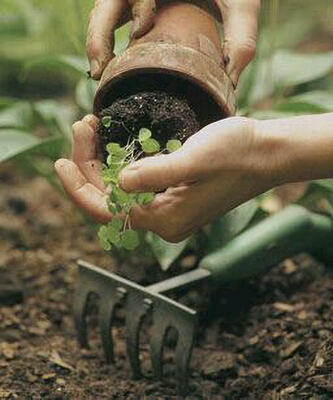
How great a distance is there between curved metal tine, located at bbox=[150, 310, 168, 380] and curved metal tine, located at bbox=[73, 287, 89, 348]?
214mm

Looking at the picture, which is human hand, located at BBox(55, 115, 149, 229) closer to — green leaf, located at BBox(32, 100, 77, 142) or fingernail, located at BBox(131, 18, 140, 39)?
fingernail, located at BBox(131, 18, 140, 39)

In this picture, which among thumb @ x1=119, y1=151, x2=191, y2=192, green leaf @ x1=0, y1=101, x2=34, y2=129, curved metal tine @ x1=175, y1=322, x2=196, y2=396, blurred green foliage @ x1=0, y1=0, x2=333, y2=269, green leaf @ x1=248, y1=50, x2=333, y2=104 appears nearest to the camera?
thumb @ x1=119, y1=151, x2=191, y2=192

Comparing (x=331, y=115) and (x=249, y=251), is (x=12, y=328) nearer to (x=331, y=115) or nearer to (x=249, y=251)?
(x=249, y=251)

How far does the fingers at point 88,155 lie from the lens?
1.27 metres

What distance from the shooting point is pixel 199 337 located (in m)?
1.66

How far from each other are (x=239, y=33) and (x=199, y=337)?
0.71m

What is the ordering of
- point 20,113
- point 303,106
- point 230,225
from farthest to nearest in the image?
point 20,113, point 303,106, point 230,225

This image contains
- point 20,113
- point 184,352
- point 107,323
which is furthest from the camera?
point 20,113

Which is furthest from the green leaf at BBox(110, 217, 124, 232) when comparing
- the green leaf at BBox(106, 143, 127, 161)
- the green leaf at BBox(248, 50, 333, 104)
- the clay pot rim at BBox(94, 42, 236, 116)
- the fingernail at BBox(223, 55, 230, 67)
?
the green leaf at BBox(248, 50, 333, 104)

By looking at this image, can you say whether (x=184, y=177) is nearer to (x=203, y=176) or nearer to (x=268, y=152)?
(x=203, y=176)

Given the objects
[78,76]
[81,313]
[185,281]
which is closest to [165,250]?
[185,281]

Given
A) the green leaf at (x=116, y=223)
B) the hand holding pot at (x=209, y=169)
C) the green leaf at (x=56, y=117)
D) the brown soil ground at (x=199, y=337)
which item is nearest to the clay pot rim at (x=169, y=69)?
the hand holding pot at (x=209, y=169)

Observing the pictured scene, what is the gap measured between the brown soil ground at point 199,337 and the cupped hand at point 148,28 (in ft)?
1.88

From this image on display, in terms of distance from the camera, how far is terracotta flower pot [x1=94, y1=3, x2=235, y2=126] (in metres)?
1.19
